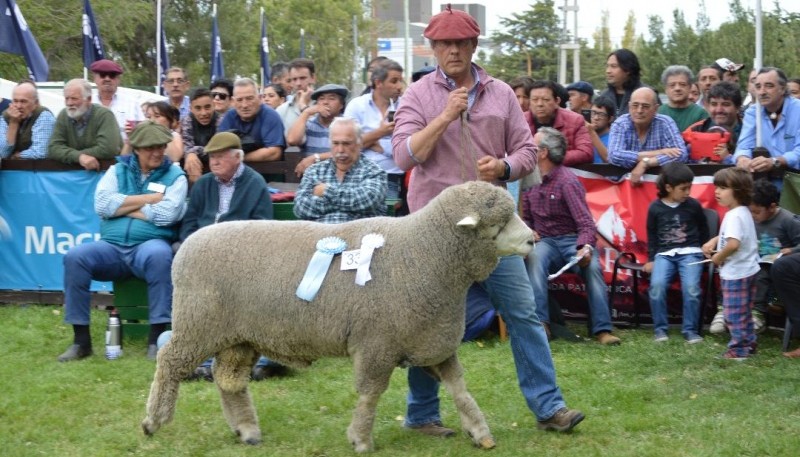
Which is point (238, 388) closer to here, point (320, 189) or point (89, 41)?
point (320, 189)

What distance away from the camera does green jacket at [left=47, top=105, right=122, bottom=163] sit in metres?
10.1

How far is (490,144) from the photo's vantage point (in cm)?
609

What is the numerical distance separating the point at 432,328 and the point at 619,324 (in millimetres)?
4104

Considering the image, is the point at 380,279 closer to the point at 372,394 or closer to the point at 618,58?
the point at 372,394

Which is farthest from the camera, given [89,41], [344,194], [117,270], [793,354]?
[89,41]

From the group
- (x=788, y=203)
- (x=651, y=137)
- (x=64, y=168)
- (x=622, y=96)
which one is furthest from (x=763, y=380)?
(x=64, y=168)

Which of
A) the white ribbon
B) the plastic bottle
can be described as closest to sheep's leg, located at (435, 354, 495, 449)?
the white ribbon

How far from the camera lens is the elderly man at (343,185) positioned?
779 cm

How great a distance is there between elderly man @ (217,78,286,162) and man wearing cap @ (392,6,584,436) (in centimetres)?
404

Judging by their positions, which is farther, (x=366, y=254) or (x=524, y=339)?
(x=524, y=339)

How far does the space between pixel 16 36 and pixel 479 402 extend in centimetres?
854

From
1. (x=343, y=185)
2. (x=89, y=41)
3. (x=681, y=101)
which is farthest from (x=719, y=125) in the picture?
(x=89, y=41)

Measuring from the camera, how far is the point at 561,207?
30.0 ft

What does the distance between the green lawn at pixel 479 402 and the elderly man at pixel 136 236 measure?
370mm
